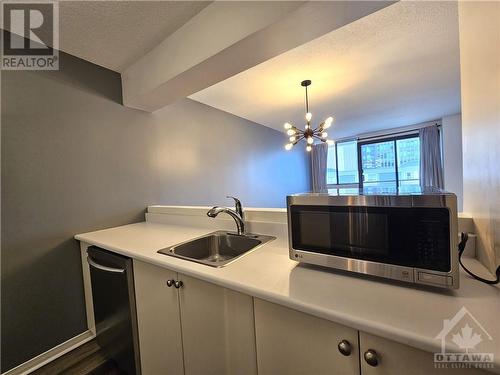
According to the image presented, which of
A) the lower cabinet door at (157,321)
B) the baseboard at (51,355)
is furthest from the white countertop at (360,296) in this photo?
the baseboard at (51,355)

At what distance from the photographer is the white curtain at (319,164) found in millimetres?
6008

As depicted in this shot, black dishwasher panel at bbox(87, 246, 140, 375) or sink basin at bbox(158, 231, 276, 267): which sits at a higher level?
sink basin at bbox(158, 231, 276, 267)

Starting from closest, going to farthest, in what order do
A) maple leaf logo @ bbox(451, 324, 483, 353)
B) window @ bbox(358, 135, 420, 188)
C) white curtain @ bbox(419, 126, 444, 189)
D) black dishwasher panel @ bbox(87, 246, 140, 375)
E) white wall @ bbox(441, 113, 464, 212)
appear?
maple leaf logo @ bbox(451, 324, 483, 353) < black dishwasher panel @ bbox(87, 246, 140, 375) < white wall @ bbox(441, 113, 464, 212) < white curtain @ bbox(419, 126, 444, 189) < window @ bbox(358, 135, 420, 188)

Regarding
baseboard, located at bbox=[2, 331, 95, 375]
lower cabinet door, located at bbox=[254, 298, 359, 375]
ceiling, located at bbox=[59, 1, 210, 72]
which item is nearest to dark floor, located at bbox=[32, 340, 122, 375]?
baseboard, located at bbox=[2, 331, 95, 375]

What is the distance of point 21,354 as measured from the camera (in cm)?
140

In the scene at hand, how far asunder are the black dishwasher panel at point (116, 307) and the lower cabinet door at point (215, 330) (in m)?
0.40

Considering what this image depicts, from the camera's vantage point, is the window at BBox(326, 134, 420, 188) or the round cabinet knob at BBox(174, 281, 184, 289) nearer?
the round cabinet knob at BBox(174, 281, 184, 289)

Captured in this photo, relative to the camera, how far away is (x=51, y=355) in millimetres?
1511

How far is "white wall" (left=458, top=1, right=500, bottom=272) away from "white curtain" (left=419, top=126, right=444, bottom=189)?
4702 millimetres

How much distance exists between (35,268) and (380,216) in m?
2.13

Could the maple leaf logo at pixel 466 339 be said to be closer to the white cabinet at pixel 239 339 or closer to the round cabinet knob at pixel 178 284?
the white cabinet at pixel 239 339

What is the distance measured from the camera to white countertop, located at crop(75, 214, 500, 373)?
522 millimetres

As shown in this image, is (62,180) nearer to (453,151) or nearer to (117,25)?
(117,25)

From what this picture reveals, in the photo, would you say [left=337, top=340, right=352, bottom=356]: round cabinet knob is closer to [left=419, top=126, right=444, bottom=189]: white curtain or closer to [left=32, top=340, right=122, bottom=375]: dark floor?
[left=32, top=340, right=122, bottom=375]: dark floor
